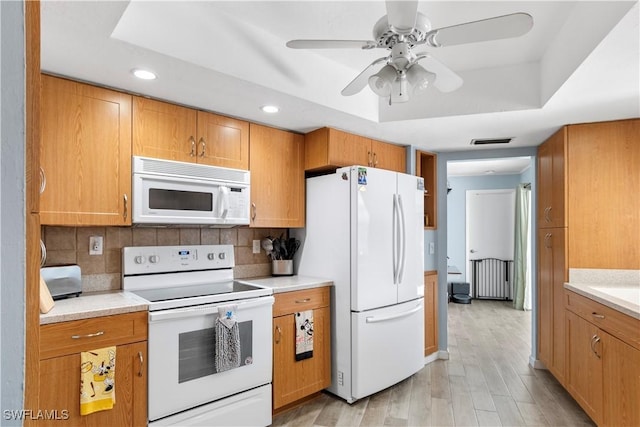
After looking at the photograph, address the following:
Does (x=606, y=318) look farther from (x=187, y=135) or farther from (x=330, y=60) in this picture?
(x=187, y=135)

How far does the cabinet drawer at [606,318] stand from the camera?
1969 millimetres

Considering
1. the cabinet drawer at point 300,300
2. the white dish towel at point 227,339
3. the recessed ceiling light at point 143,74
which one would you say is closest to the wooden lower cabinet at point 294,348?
the cabinet drawer at point 300,300

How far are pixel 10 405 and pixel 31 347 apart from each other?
0.22 feet

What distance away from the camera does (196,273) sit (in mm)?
2707

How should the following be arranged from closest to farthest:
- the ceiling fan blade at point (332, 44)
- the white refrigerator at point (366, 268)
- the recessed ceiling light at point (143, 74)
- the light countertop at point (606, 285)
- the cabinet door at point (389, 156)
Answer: the ceiling fan blade at point (332, 44)
the recessed ceiling light at point (143, 74)
the light countertop at point (606, 285)
the white refrigerator at point (366, 268)
the cabinet door at point (389, 156)

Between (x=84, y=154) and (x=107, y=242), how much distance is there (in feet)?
1.97

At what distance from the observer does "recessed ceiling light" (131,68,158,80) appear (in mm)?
1948

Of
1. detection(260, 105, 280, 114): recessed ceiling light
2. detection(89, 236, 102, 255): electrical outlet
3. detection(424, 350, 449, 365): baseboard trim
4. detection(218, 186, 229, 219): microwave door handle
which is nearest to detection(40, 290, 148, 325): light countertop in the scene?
detection(89, 236, 102, 255): electrical outlet

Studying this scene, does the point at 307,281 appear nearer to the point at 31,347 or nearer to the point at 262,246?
the point at 262,246

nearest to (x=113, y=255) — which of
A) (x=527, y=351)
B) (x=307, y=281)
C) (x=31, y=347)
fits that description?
(x=307, y=281)

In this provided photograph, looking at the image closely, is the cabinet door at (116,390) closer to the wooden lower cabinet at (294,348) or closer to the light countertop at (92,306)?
the light countertop at (92,306)

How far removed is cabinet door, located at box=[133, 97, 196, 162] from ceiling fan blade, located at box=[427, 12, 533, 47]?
1663 mm

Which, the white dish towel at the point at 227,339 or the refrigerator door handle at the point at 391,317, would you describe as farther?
the refrigerator door handle at the point at 391,317

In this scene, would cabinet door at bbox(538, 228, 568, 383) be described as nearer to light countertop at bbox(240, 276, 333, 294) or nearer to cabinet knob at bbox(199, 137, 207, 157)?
light countertop at bbox(240, 276, 333, 294)
